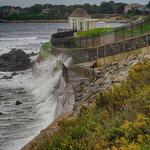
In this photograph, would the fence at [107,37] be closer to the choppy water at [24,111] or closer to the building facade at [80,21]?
the choppy water at [24,111]

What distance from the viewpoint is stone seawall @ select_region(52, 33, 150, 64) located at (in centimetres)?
2691

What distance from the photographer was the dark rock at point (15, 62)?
179 feet

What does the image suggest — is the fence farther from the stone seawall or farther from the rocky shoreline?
the rocky shoreline

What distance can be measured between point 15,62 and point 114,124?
48.0 m

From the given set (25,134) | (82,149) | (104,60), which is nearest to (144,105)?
(82,149)

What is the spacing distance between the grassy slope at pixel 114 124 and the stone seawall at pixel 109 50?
43.7 feet

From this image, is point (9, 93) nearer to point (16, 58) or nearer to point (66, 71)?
point (66, 71)

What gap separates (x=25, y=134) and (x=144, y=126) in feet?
35.1

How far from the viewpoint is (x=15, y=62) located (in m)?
57.7

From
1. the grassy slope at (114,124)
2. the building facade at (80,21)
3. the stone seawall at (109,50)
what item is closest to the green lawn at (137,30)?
the stone seawall at (109,50)

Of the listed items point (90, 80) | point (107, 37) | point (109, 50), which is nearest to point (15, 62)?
point (107, 37)

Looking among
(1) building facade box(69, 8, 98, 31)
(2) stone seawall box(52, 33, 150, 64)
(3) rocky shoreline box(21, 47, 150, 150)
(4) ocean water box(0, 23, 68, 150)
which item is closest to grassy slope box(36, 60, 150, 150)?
(3) rocky shoreline box(21, 47, 150, 150)

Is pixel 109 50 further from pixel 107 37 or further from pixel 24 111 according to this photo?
pixel 24 111

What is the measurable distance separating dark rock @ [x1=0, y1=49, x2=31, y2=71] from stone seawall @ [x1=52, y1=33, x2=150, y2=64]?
18.4 m
